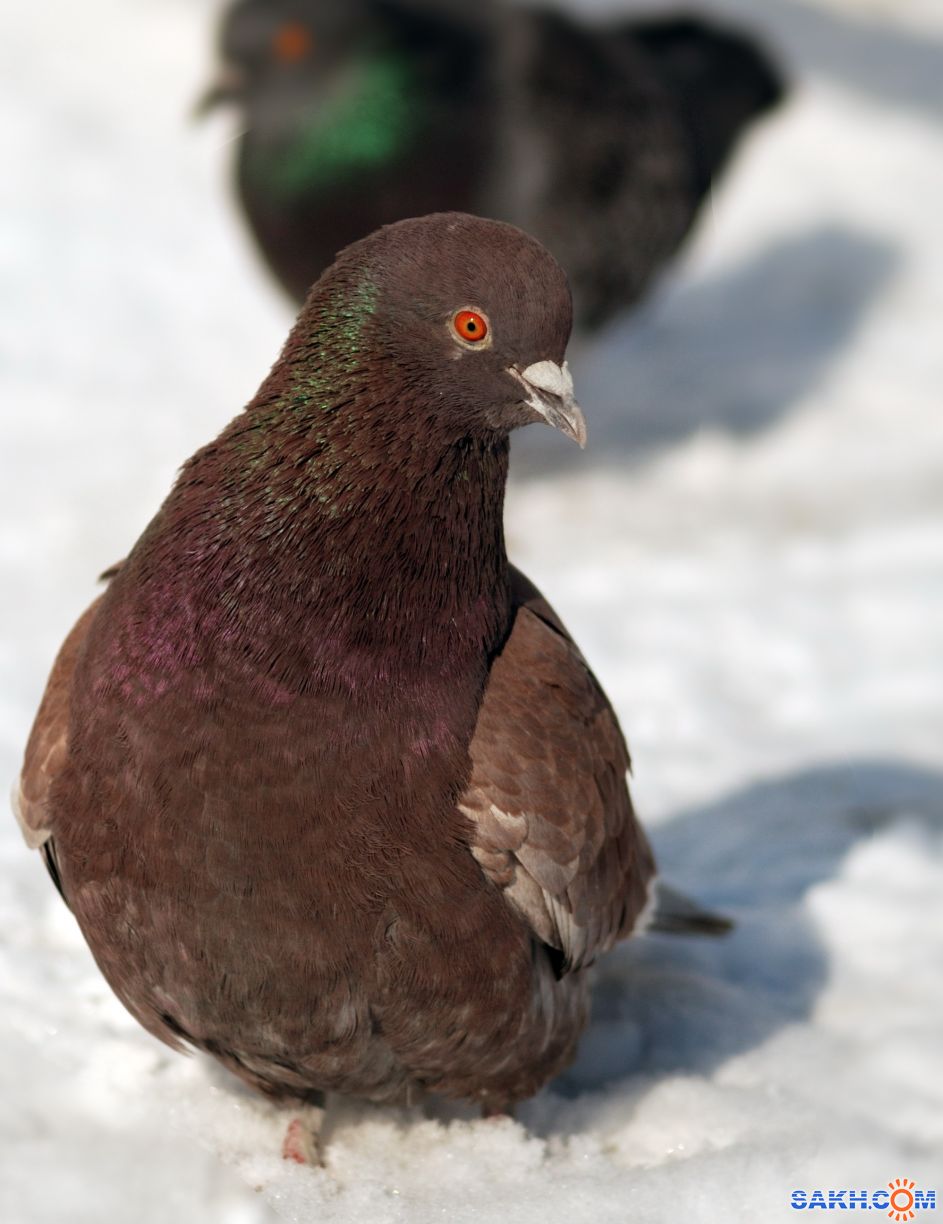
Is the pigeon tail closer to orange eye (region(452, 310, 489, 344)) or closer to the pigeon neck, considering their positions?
the pigeon neck

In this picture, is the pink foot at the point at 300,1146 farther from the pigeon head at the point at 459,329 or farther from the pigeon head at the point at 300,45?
the pigeon head at the point at 300,45

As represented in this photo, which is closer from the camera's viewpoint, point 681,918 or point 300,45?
point 681,918

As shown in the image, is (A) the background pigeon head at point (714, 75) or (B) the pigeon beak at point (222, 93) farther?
(A) the background pigeon head at point (714, 75)

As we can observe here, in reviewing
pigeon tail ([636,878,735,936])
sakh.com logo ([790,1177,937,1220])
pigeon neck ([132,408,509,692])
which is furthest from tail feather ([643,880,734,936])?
pigeon neck ([132,408,509,692])

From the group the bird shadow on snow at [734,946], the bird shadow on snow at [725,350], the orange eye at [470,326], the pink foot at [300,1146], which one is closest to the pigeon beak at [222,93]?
the bird shadow on snow at [725,350]

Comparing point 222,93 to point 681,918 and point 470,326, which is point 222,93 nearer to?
point 681,918

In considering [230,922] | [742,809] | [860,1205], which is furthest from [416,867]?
[742,809]

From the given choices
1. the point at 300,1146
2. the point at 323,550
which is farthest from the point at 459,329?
the point at 300,1146

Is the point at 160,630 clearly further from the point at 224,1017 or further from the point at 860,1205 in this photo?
the point at 860,1205
